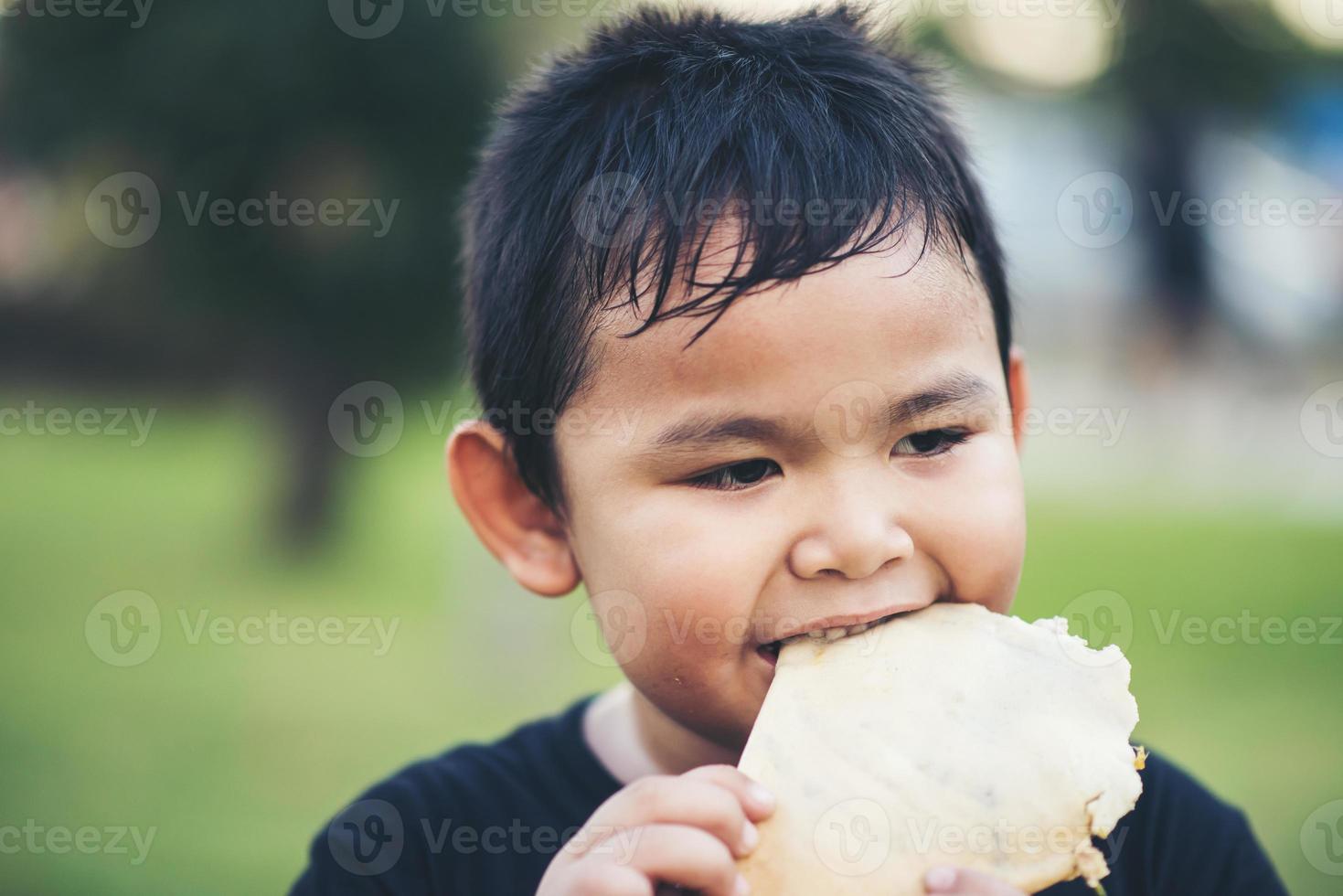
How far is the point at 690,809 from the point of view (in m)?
1.36

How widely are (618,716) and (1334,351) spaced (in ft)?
54.4

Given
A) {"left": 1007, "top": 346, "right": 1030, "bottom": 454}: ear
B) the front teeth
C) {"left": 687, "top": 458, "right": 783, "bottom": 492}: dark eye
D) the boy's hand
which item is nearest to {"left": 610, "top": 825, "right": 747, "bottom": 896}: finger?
the boy's hand

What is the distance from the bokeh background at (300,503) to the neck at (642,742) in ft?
3.51

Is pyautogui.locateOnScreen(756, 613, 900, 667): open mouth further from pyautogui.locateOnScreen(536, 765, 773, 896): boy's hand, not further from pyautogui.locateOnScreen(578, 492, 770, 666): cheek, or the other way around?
pyautogui.locateOnScreen(536, 765, 773, 896): boy's hand

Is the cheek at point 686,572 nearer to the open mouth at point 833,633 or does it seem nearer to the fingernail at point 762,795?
the open mouth at point 833,633

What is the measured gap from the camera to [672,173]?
164cm

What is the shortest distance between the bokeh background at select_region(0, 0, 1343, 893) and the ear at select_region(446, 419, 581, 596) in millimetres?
1040

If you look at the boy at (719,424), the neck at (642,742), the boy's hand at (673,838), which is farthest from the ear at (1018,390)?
the boy's hand at (673,838)

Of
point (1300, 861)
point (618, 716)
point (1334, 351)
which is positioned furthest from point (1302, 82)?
point (618, 716)

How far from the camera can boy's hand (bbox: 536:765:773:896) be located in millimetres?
1324

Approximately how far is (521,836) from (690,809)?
0.69 meters

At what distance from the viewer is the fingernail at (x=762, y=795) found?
1.40 m

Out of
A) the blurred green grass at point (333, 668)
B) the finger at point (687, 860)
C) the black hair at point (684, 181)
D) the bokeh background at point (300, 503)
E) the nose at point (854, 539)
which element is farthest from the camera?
the bokeh background at point (300, 503)

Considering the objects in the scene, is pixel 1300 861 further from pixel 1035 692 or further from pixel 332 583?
pixel 332 583
